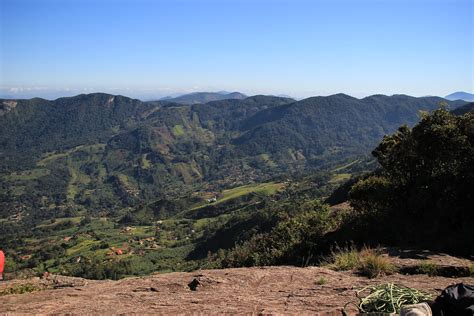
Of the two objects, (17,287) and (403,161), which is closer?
(17,287)

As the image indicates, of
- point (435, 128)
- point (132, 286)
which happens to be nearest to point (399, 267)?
point (132, 286)

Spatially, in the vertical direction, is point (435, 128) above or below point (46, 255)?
above

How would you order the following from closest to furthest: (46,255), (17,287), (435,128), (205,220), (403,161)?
(17,287) → (435,128) → (403,161) → (46,255) → (205,220)

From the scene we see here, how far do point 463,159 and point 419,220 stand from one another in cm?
397

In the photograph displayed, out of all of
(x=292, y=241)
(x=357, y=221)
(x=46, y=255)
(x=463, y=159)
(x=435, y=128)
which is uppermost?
(x=435, y=128)

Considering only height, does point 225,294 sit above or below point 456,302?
below

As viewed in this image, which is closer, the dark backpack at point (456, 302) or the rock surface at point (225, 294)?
the dark backpack at point (456, 302)

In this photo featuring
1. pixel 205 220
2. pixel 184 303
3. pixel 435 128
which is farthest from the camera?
pixel 205 220

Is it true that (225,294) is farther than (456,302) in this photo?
Yes

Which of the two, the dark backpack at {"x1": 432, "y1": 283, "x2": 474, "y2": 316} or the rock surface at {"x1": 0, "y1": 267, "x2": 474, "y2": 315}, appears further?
the rock surface at {"x1": 0, "y1": 267, "x2": 474, "y2": 315}

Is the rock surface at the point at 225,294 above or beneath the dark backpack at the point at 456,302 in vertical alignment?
beneath

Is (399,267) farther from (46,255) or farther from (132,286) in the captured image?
(46,255)

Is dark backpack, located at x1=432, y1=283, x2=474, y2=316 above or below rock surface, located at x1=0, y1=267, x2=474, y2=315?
above

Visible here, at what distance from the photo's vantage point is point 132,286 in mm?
10609
